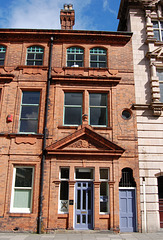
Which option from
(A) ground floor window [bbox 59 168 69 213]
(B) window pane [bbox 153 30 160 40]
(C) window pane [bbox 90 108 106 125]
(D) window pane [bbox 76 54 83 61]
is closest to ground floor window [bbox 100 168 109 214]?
(A) ground floor window [bbox 59 168 69 213]

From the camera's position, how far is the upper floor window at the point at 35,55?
1321 centimetres

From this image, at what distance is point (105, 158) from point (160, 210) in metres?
3.90

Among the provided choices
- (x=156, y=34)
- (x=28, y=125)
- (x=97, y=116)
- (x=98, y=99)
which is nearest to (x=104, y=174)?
(x=97, y=116)

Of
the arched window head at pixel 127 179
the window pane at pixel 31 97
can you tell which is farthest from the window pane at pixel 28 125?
the arched window head at pixel 127 179

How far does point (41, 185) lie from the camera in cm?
1080

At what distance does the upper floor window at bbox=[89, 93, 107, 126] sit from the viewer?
12195 mm

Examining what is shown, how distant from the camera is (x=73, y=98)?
494 inches

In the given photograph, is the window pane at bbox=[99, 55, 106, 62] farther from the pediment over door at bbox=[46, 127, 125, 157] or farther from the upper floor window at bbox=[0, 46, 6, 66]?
the upper floor window at bbox=[0, 46, 6, 66]

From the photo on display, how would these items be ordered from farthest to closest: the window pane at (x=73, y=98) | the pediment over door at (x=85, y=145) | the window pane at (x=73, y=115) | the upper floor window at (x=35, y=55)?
1. the upper floor window at (x=35, y=55)
2. the window pane at (x=73, y=98)
3. the window pane at (x=73, y=115)
4. the pediment over door at (x=85, y=145)

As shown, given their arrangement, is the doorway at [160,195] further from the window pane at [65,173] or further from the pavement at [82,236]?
the window pane at [65,173]

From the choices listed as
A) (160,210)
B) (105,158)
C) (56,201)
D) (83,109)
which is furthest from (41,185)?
(160,210)

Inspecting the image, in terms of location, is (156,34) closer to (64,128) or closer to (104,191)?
(64,128)

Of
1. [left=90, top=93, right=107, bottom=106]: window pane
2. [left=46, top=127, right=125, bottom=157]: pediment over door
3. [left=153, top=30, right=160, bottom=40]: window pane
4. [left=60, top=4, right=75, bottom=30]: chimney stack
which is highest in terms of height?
[left=60, top=4, right=75, bottom=30]: chimney stack

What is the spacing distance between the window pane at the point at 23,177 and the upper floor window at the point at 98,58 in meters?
7.23
